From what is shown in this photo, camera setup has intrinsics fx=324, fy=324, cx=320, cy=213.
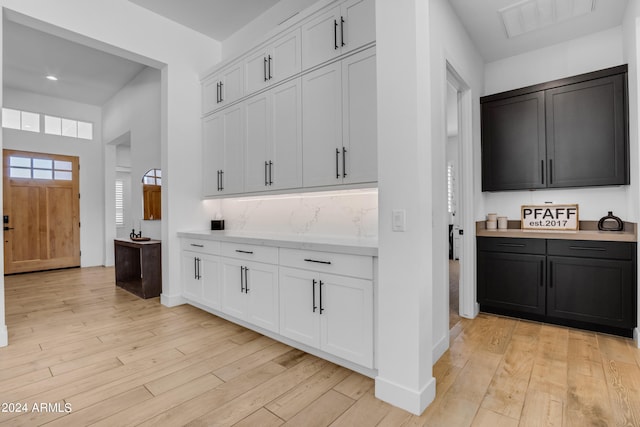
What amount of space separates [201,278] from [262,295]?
108 cm

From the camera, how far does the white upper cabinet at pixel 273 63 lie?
2955 mm

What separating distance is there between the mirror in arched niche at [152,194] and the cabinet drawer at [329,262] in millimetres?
3218

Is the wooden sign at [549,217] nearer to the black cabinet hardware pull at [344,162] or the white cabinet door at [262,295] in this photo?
the black cabinet hardware pull at [344,162]

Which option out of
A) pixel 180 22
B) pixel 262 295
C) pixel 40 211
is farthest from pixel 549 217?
pixel 40 211

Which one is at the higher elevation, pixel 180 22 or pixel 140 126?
pixel 180 22

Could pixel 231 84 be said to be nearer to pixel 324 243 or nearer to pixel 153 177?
pixel 153 177

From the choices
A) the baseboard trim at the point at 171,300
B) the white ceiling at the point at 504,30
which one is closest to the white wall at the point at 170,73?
the baseboard trim at the point at 171,300

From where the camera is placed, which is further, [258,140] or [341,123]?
[258,140]

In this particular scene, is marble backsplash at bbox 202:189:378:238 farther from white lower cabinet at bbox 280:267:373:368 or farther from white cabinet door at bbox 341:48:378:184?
white lower cabinet at bbox 280:267:373:368

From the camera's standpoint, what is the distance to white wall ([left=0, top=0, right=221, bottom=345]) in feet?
10.9

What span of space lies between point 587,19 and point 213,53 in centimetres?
415

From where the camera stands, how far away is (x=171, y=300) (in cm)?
377

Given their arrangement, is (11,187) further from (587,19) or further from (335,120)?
(587,19)

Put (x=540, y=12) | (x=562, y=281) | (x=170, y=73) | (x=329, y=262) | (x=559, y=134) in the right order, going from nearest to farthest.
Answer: (x=329, y=262)
(x=540, y=12)
(x=562, y=281)
(x=559, y=134)
(x=170, y=73)
